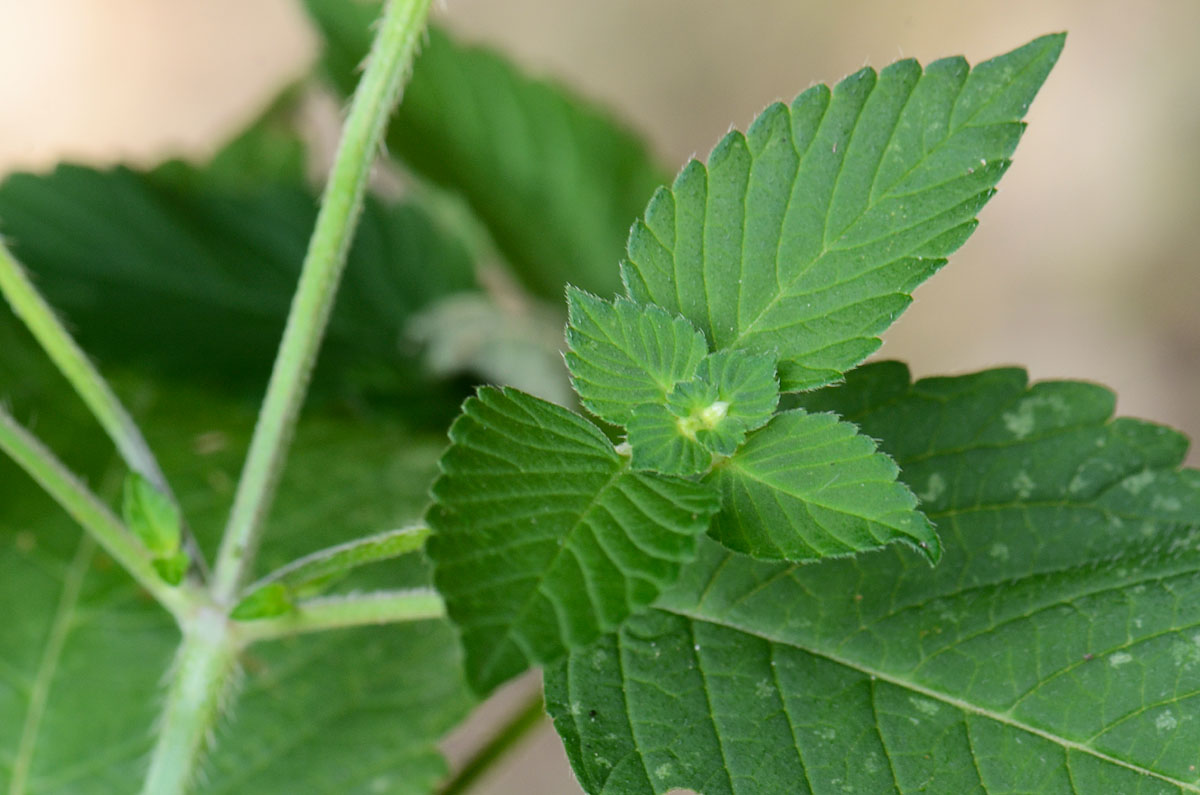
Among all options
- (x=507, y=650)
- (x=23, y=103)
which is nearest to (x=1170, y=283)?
(x=507, y=650)

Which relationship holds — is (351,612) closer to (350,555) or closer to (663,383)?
(350,555)

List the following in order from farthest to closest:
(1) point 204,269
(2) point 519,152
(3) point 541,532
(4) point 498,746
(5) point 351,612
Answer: (2) point 519,152 < (1) point 204,269 < (4) point 498,746 < (5) point 351,612 < (3) point 541,532

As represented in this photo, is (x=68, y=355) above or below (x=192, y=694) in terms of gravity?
above

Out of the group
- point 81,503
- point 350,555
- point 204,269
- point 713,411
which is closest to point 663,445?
point 713,411

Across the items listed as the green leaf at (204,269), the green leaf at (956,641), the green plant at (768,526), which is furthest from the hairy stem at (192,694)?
the green leaf at (204,269)

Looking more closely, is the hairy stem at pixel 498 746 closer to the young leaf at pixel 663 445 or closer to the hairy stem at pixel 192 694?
the hairy stem at pixel 192 694

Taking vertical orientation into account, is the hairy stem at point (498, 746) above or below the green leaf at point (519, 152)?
below

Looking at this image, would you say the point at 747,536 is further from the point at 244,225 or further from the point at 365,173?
the point at 244,225

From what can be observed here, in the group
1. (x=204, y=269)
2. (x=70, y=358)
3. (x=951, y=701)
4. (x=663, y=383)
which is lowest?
(x=951, y=701)
